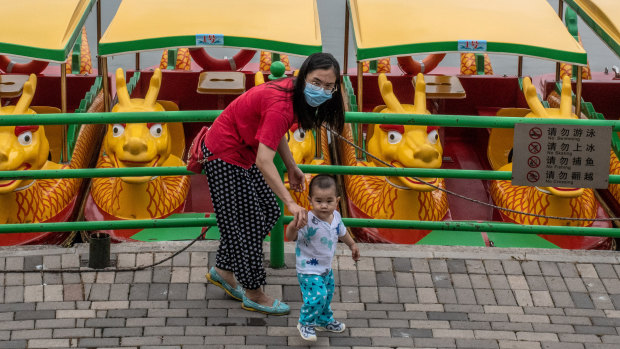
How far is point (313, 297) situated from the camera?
15.0 feet

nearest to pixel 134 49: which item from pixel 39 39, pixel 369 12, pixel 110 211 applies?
pixel 39 39

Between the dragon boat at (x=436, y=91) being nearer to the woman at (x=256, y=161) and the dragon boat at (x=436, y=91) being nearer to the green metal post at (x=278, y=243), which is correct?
the green metal post at (x=278, y=243)

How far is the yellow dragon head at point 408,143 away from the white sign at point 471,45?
41 centimetres

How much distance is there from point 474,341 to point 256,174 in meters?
1.39

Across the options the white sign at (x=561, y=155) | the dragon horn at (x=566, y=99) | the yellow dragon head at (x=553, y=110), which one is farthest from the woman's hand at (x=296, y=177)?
the dragon horn at (x=566, y=99)

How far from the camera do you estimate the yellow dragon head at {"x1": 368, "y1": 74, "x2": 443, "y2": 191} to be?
6.98m

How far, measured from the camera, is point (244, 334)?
15.6ft

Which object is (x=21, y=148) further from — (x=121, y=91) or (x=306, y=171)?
(x=306, y=171)

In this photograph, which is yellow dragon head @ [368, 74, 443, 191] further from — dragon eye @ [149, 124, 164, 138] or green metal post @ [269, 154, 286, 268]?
green metal post @ [269, 154, 286, 268]

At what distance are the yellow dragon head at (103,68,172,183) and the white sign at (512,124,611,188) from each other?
3088mm

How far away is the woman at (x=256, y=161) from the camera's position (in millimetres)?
4230

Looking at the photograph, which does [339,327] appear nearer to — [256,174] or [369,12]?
[256,174]

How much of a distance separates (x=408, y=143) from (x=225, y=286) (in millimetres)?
2551

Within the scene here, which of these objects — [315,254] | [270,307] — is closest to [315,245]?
[315,254]
